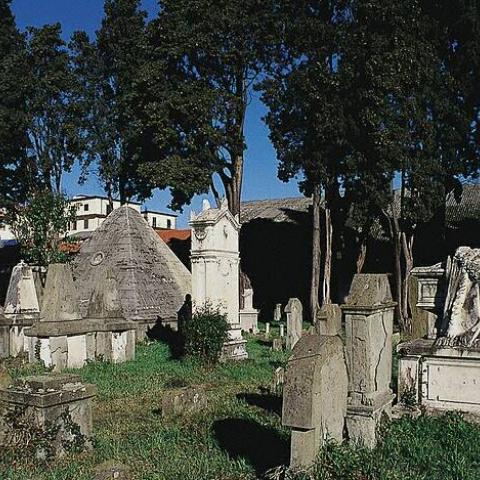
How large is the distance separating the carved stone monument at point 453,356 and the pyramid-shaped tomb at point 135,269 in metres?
10.7

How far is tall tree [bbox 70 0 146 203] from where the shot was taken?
3084 centimetres

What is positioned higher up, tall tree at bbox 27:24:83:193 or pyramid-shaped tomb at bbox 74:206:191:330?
tall tree at bbox 27:24:83:193

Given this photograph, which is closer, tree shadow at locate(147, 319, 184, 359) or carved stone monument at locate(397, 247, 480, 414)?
carved stone monument at locate(397, 247, 480, 414)

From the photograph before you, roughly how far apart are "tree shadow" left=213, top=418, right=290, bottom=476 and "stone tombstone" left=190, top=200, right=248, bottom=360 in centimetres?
623

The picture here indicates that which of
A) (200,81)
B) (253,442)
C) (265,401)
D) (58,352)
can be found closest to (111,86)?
(200,81)

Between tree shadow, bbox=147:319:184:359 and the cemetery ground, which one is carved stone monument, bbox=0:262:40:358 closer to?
tree shadow, bbox=147:319:184:359

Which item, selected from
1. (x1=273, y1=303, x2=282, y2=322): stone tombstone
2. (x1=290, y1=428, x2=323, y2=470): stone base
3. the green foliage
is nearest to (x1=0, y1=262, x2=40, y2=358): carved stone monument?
the green foliage

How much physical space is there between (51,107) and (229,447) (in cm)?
2646

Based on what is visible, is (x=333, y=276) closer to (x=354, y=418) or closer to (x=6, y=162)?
(x=6, y=162)

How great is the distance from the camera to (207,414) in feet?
29.5

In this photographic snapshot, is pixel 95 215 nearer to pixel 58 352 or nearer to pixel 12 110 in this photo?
pixel 12 110

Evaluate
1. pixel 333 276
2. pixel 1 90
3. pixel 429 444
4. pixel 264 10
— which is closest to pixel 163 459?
pixel 429 444

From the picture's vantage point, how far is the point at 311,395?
5.45 meters

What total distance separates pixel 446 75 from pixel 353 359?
51.1 feet
